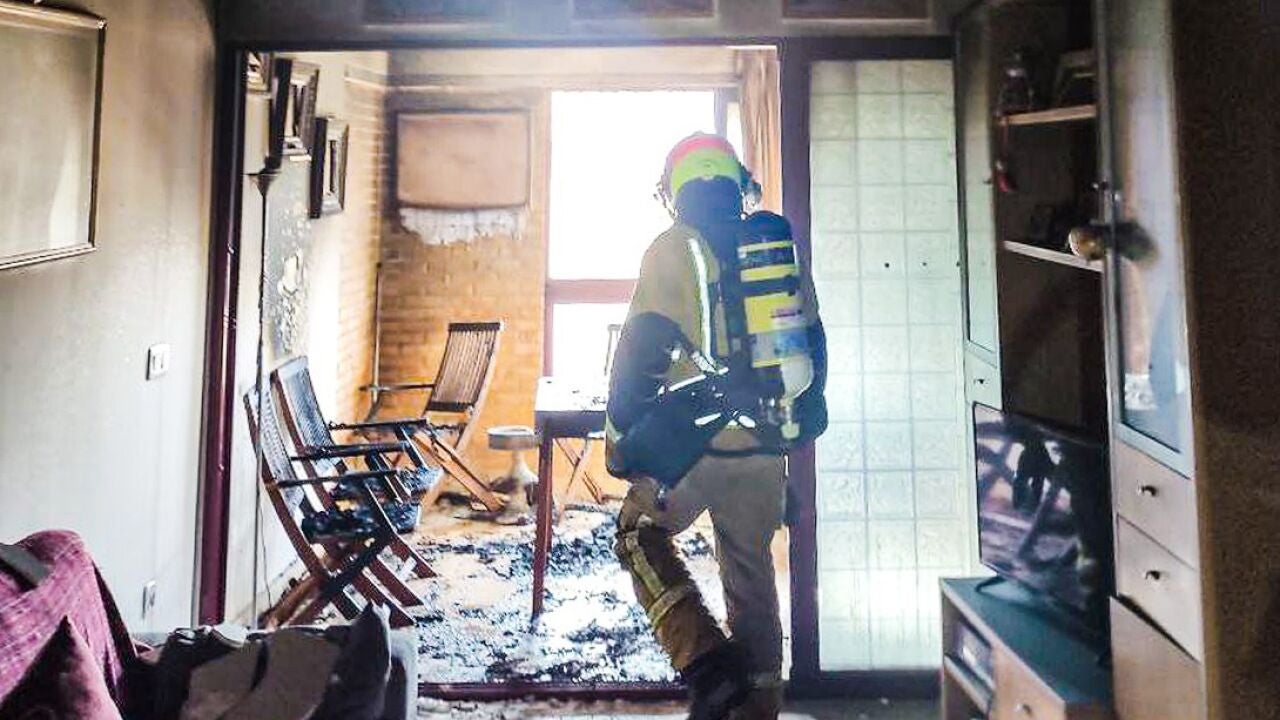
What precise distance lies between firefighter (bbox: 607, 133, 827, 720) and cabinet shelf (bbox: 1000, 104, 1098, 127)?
705mm

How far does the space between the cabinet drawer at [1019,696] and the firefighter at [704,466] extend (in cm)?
58

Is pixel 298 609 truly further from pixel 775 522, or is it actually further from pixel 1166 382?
pixel 1166 382

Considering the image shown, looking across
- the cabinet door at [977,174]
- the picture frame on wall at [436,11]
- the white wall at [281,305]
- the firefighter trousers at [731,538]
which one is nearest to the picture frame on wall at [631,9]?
the picture frame on wall at [436,11]

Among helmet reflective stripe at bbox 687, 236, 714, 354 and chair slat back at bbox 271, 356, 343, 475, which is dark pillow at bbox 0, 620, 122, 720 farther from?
chair slat back at bbox 271, 356, 343, 475

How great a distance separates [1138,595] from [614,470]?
4.09 feet

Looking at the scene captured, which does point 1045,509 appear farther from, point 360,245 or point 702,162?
point 360,245

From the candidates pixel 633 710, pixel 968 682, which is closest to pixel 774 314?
pixel 968 682

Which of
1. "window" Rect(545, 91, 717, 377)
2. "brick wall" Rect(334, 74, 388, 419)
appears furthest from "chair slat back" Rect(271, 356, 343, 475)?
"window" Rect(545, 91, 717, 377)

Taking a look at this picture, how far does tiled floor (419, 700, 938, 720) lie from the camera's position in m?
2.73

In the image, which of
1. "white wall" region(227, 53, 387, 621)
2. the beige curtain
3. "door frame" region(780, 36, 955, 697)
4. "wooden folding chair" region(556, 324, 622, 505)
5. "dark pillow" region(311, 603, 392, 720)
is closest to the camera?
"dark pillow" region(311, 603, 392, 720)

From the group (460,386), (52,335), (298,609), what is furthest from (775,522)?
(460,386)

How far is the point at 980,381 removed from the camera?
9.05ft

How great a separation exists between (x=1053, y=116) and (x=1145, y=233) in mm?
734

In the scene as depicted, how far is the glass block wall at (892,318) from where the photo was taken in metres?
2.95
